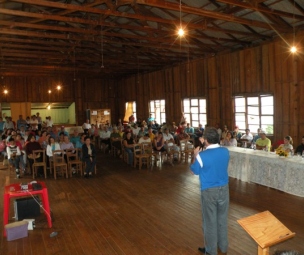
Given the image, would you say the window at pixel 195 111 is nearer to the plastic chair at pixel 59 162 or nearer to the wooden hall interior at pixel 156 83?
the wooden hall interior at pixel 156 83

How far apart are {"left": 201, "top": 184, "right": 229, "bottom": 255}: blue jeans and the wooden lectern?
73 centimetres

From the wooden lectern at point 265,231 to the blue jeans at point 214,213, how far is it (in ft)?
2.38

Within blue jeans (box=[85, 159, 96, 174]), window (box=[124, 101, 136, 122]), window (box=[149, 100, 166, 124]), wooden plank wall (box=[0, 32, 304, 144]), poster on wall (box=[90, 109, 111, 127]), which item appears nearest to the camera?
blue jeans (box=[85, 159, 96, 174])

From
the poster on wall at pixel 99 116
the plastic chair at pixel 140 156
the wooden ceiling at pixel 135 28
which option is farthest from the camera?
the poster on wall at pixel 99 116

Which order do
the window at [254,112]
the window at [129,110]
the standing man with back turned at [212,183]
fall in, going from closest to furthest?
1. the standing man with back turned at [212,183]
2. the window at [254,112]
3. the window at [129,110]

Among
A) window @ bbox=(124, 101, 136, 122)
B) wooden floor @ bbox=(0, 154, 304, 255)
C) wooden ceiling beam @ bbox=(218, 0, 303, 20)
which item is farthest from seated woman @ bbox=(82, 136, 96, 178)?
window @ bbox=(124, 101, 136, 122)

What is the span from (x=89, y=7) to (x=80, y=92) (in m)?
14.0

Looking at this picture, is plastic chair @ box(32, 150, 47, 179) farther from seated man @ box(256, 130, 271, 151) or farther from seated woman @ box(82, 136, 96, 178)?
seated man @ box(256, 130, 271, 151)

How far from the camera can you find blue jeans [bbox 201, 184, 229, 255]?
11.3ft

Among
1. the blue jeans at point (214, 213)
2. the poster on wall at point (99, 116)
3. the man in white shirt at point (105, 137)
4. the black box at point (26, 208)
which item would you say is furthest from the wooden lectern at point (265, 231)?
the poster on wall at point (99, 116)

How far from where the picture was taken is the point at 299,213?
4.98m

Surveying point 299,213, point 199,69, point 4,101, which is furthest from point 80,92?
point 299,213

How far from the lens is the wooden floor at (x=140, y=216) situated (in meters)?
4.07

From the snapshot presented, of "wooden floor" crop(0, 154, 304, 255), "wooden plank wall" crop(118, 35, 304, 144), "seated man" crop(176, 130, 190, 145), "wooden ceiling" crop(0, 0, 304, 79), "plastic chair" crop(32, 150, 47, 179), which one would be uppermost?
"wooden ceiling" crop(0, 0, 304, 79)
